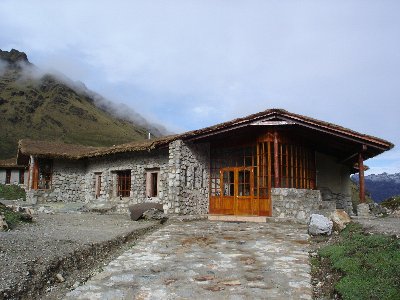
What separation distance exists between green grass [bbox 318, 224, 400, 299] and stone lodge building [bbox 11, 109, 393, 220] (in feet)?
19.3

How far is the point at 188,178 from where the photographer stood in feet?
48.9

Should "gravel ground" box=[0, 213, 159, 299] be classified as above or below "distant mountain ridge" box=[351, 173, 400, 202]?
below

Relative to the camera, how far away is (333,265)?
19.1ft

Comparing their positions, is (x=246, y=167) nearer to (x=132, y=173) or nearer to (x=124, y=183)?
(x=132, y=173)

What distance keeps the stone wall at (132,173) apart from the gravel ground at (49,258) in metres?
7.49

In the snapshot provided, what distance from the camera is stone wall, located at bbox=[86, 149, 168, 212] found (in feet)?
54.3

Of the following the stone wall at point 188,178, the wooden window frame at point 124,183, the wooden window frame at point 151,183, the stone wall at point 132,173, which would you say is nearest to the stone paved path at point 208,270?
the stone wall at point 188,178

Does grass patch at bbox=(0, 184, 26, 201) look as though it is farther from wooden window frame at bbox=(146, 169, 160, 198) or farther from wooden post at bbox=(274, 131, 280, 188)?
wooden post at bbox=(274, 131, 280, 188)

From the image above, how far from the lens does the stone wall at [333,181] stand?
54.0 feet

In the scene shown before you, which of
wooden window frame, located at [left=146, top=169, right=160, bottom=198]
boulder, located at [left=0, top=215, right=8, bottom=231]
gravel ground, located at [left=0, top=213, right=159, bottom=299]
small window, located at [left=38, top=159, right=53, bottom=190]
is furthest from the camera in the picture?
small window, located at [left=38, top=159, right=53, bottom=190]

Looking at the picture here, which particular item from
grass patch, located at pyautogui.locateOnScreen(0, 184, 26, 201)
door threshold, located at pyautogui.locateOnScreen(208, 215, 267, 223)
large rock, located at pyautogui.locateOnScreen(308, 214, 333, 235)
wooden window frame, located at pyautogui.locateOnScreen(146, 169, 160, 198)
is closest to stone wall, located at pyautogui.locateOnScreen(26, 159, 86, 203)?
wooden window frame, located at pyautogui.locateOnScreen(146, 169, 160, 198)

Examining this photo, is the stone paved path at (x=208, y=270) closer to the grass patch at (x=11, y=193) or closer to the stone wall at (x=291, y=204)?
the stone wall at (x=291, y=204)

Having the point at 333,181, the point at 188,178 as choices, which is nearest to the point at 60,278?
the point at 188,178

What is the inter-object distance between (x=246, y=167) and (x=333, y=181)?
5.39 metres
